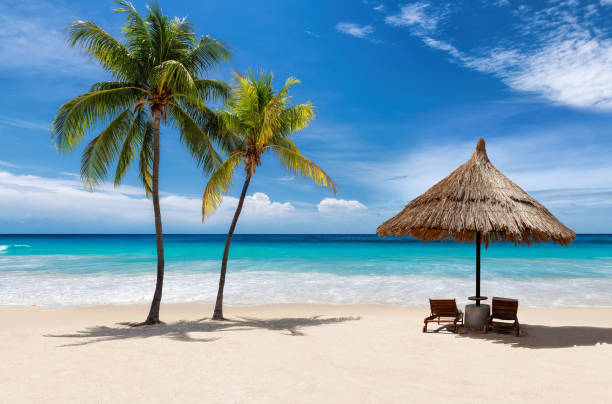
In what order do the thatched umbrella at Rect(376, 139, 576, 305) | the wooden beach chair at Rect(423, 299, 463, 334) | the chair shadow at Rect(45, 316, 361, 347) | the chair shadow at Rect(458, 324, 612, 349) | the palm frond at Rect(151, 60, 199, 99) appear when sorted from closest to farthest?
the chair shadow at Rect(458, 324, 612, 349) < the thatched umbrella at Rect(376, 139, 576, 305) < the chair shadow at Rect(45, 316, 361, 347) < the wooden beach chair at Rect(423, 299, 463, 334) < the palm frond at Rect(151, 60, 199, 99)

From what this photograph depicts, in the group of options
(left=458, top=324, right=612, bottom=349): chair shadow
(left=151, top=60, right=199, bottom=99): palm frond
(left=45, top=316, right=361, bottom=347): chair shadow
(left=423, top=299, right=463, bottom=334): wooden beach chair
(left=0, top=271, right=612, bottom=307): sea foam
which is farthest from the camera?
(left=0, top=271, right=612, bottom=307): sea foam

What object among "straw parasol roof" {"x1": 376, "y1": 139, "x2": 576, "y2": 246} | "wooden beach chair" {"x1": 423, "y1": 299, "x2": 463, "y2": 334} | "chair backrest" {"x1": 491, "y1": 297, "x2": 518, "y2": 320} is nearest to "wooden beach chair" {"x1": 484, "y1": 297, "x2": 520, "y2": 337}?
"chair backrest" {"x1": 491, "y1": 297, "x2": 518, "y2": 320}

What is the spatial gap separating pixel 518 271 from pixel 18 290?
72.8 ft

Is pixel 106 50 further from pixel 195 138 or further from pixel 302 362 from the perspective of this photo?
pixel 302 362

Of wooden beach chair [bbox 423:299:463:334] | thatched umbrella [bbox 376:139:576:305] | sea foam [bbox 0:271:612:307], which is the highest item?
thatched umbrella [bbox 376:139:576:305]

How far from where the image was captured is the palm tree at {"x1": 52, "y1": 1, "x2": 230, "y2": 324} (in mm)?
7309

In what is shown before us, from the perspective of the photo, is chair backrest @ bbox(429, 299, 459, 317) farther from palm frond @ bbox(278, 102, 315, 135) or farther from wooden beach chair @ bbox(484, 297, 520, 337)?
palm frond @ bbox(278, 102, 315, 135)

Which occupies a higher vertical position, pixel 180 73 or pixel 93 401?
pixel 180 73

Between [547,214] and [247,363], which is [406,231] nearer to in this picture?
[547,214]

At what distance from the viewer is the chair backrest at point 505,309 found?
21.4 ft

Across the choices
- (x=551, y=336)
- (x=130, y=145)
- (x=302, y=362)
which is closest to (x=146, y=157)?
(x=130, y=145)

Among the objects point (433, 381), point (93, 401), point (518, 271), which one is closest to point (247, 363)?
point (93, 401)

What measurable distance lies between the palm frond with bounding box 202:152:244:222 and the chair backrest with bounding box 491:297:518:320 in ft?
18.9

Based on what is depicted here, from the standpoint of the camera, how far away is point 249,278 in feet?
56.7
